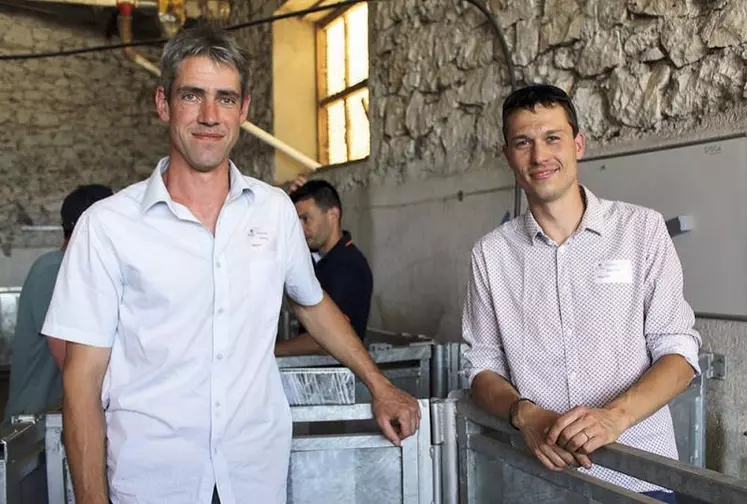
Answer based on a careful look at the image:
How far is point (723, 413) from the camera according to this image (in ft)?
5.89

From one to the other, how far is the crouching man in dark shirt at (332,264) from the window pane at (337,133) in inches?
61.5

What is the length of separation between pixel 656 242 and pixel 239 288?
0.76 metres

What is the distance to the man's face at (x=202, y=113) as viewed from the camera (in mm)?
1337

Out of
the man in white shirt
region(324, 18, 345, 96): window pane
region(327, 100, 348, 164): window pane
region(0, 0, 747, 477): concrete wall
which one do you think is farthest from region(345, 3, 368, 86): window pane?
the man in white shirt

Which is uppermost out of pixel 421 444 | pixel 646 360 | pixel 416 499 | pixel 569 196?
pixel 569 196

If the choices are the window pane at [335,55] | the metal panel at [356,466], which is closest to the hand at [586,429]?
Result: the metal panel at [356,466]

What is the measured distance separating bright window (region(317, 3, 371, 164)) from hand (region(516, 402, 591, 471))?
2.69 metres

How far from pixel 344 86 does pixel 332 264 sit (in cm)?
208

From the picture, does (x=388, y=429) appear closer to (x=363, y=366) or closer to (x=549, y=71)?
(x=363, y=366)

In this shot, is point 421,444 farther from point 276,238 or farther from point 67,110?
point 67,110

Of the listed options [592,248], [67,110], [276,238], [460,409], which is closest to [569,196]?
[592,248]

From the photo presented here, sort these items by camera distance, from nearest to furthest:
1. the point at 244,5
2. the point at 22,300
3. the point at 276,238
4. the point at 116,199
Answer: the point at 116,199, the point at 276,238, the point at 22,300, the point at 244,5

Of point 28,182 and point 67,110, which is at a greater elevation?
point 67,110

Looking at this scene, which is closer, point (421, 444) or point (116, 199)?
point (116, 199)
